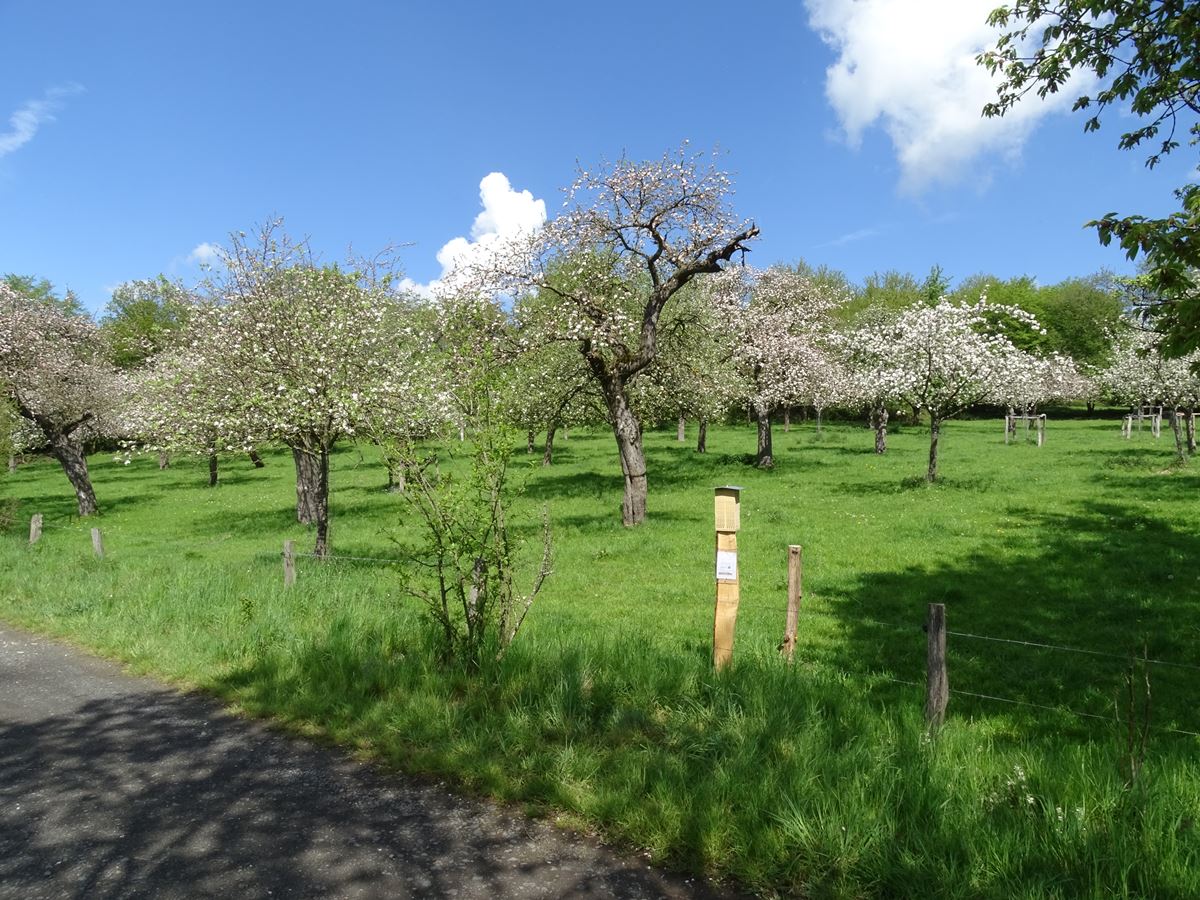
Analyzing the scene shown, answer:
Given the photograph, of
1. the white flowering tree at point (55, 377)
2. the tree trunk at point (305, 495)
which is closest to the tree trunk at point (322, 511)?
the tree trunk at point (305, 495)

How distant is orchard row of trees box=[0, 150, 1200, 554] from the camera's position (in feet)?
48.6

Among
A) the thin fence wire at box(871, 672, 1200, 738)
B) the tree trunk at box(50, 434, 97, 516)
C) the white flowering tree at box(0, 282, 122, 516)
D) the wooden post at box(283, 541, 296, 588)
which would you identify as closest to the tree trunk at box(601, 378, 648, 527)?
the wooden post at box(283, 541, 296, 588)

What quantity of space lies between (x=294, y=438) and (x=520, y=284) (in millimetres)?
8082

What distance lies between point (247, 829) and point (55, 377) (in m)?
29.8

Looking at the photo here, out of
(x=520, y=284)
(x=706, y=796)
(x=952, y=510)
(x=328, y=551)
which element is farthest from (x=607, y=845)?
(x=952, y=510)

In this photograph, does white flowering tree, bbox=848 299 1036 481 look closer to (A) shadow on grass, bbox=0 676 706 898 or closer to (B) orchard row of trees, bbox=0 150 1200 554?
(B) orchard row of trees, bbox=0 150 1200 554

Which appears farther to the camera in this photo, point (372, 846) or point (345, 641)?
point (345, 641)

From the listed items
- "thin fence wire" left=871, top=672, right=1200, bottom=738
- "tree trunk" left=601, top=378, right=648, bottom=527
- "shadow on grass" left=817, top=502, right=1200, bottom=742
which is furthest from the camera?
"tree trunk" left=601, top=378, right=648, bottom=527

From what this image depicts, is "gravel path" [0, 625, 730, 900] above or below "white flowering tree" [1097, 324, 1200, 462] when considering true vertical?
below

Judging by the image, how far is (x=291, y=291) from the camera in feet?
56.6

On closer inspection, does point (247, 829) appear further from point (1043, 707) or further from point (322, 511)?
point (322, 511)

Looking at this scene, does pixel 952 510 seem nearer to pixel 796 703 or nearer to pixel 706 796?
pixel 796 703

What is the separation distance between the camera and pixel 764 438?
35.3m

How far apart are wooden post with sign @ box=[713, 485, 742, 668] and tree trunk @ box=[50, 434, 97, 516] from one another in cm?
3061
